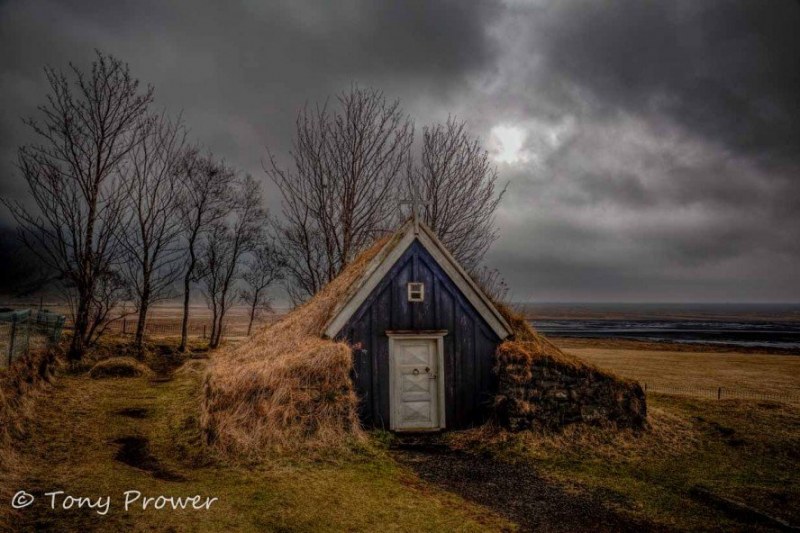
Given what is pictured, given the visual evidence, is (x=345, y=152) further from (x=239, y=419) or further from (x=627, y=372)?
(x=627, y=372)

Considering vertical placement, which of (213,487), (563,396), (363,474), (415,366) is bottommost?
(363,474)

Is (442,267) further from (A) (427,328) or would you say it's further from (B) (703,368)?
(B) (703,368)

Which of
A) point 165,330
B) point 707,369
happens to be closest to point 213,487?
point 707,369

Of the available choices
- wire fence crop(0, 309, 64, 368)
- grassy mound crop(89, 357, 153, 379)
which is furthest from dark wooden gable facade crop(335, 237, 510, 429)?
grassy mound crop(89, 357, 153, 379)

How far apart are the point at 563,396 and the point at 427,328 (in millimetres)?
3637

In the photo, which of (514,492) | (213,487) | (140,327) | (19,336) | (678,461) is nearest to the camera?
(213,487)

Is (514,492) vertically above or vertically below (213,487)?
below

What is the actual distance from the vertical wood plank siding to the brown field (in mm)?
7700

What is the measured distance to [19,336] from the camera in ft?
43.9

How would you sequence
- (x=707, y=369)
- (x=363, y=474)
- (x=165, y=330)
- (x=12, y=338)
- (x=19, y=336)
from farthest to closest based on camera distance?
(x=165, y=330)
(x=707, y=369)
(x=19, y=336)
(x=12, y=338)
(x=363, y=474)

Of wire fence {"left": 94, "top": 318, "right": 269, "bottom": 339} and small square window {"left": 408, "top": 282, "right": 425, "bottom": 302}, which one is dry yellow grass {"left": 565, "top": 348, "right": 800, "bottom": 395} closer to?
small square window {"left": 408, "top": 282, "right": 425, "bottom": 302}

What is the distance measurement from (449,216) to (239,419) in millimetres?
14679

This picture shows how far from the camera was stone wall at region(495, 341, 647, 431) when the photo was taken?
1081cm

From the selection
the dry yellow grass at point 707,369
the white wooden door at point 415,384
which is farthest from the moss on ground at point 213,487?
the dry yellow grass at point 707,369
